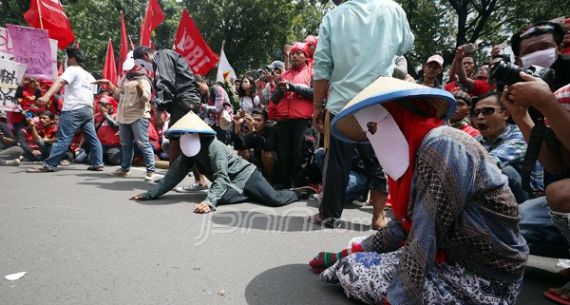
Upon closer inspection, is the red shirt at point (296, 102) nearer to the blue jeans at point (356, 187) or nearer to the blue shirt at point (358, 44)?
the blue jeans at point (356, 187)

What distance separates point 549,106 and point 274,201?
7.81ft

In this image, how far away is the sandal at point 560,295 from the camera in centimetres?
167

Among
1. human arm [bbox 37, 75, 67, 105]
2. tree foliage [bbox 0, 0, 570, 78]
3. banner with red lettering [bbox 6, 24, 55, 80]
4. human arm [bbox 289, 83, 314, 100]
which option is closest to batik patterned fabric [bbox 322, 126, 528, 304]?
human arm [bbox 289, 83, 314, 100]

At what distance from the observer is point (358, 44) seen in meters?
2.59

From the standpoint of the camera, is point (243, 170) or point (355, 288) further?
point (243, 170)

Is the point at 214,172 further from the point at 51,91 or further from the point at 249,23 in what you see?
the point at 249,23

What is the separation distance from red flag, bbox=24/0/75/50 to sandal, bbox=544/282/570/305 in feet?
24.4

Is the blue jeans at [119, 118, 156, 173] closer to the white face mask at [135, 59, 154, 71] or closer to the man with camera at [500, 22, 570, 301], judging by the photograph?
the white face mask at [135, 59, 154, 71]

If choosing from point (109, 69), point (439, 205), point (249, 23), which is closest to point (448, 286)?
point (439, 205)

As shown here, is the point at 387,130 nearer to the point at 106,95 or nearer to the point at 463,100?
the point at 463,100

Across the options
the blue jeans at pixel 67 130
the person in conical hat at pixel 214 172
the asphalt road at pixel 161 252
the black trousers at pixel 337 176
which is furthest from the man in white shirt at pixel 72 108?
the black trousers at pixel 337 176

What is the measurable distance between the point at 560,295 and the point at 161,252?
6.63 feet

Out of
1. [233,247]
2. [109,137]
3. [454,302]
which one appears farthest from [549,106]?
[109,137]

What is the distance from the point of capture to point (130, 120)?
463 cm
